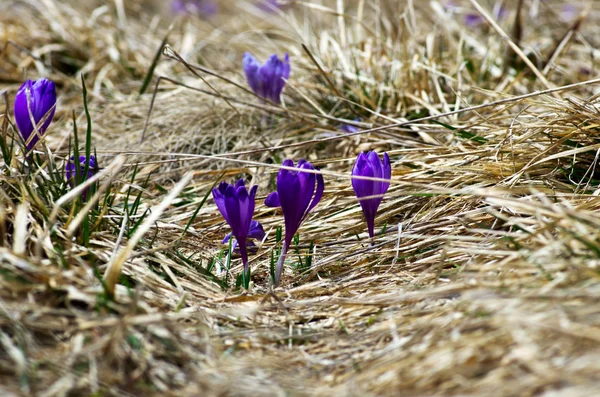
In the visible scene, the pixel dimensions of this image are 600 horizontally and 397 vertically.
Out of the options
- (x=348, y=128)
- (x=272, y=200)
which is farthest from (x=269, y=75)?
(x=272, y=200)

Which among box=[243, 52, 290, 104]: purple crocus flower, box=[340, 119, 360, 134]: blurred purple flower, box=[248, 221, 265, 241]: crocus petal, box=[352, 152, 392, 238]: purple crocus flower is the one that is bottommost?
box=[248, 221, 265, 241]: crocus petal

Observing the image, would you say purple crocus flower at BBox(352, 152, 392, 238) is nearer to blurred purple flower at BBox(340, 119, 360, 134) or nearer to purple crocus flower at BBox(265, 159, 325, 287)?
purple crocus flower at BBox(265, 159, 325, 287)

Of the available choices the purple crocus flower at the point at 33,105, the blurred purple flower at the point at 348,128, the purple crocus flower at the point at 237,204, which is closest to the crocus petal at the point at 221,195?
the purple crocus flower at the point at 237,204

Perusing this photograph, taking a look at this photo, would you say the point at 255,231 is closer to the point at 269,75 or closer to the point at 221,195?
the point at 221,195

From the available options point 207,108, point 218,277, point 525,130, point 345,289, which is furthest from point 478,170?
point 207,108

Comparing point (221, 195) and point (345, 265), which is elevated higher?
point (221, 195)

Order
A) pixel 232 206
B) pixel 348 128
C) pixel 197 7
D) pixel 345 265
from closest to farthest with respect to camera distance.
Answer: pixel 232 206 → pixel 345 265 → pixel 348 128 → pixel 197 7

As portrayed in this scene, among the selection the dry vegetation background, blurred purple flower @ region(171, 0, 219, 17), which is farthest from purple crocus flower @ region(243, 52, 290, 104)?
blurred purple flower @ region(171, 0, 219, 17)
